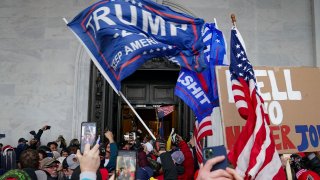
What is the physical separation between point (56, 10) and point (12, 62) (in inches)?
85.7

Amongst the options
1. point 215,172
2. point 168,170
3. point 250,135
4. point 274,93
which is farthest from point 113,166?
point 215,172

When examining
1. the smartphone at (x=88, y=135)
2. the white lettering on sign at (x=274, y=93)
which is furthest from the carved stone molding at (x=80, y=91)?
the smartphone at (x=88, y=135)

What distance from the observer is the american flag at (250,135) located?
3.79m

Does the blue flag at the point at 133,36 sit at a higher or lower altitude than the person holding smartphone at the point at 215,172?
higher

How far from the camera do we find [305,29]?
43.2ft

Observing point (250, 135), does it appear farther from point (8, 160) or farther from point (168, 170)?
point (8, 160)

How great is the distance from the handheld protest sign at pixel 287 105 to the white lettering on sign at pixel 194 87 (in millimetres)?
1138

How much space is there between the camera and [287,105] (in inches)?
199

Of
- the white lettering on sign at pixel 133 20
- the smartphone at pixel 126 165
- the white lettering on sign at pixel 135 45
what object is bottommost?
the smartphone at pixel 126 165

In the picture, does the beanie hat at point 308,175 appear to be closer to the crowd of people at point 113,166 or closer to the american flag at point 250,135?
the crowd of people at point 113,166

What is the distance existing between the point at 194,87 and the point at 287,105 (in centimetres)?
155

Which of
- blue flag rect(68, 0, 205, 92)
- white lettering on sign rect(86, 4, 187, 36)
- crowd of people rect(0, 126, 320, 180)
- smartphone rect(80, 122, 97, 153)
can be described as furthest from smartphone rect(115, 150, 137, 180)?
white lettering on sign rect(86, 4, 187, 36)

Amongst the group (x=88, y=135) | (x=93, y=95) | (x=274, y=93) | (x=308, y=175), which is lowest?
(x=308, y=175)

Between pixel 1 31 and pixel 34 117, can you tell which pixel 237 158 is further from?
pixel 1 31
